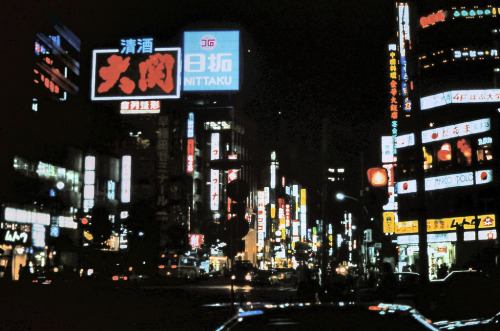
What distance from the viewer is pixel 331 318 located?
432 cm

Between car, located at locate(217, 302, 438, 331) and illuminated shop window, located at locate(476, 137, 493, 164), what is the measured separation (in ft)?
164

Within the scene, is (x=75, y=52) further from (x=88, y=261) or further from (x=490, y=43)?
(x=490, y=43)

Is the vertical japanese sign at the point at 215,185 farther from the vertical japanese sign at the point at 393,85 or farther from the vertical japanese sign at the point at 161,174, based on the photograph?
the vertical japanese sign at the point at 393,85

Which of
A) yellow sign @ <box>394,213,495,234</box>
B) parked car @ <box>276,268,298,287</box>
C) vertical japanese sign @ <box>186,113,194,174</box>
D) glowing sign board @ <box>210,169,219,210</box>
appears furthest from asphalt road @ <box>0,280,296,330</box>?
glowing sign board @ <box>210,169,219,210</box>

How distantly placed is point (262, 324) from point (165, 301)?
25727mm

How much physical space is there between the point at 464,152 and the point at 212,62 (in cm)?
2343

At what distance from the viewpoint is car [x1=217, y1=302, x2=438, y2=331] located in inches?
168

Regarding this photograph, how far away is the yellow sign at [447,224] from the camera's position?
51.2 m

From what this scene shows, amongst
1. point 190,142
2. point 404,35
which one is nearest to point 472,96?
point 190,142

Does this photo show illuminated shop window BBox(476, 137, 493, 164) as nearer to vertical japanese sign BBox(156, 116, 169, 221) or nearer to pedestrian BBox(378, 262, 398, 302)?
vertical japanese sign BBox(156, 116, 169, 221)

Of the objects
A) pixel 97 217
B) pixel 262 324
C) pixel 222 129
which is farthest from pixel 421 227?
pixel 222 129

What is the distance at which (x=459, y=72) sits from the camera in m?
65.5

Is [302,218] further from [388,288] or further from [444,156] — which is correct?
[388,288]

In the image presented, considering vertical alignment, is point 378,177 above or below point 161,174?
below
